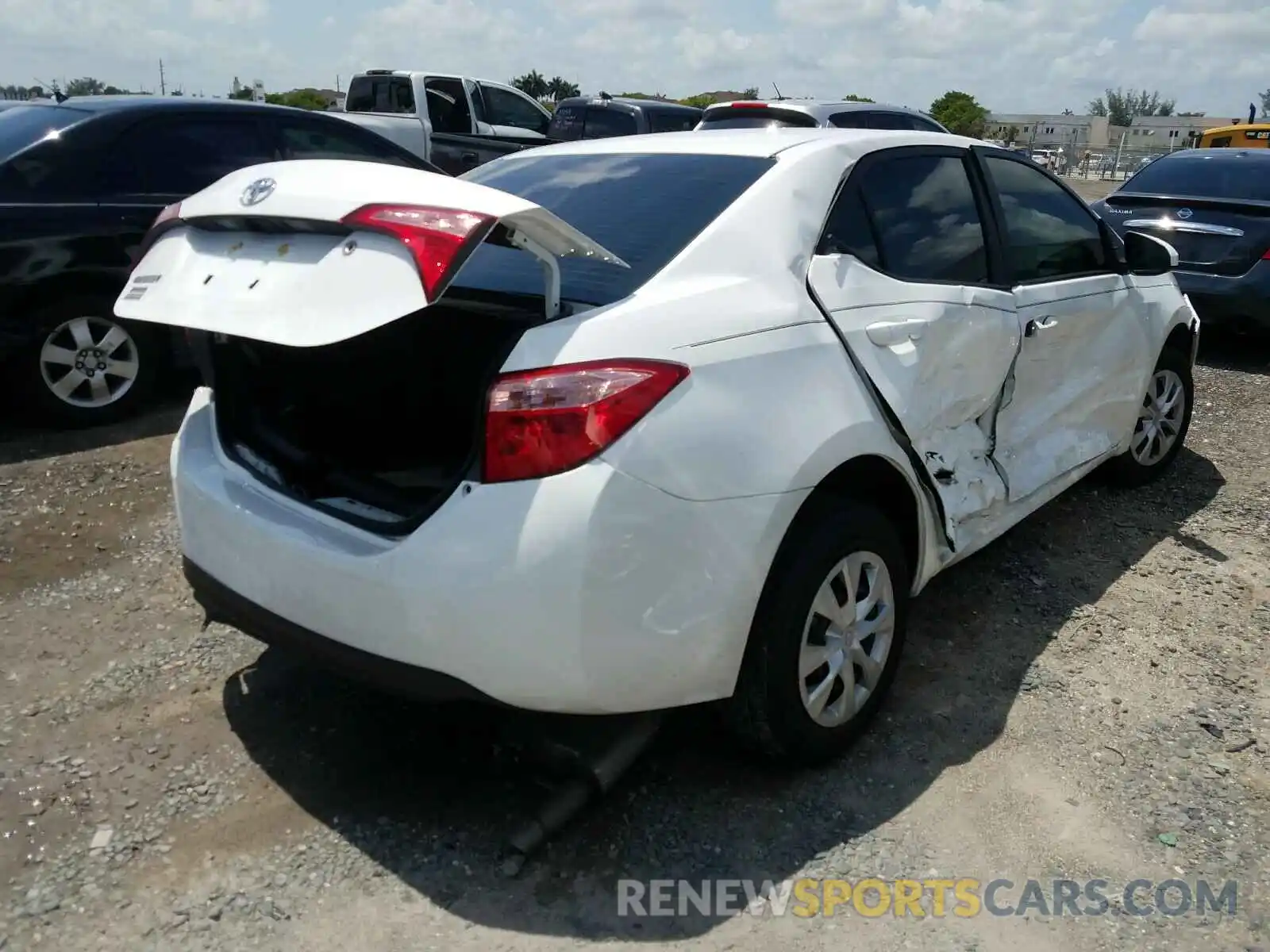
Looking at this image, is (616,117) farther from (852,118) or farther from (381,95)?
(381,95)

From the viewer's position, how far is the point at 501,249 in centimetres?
280

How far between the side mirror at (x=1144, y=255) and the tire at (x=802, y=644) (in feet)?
7.19

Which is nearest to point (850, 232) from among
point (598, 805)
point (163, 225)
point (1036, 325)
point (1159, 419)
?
point (1036, 325)

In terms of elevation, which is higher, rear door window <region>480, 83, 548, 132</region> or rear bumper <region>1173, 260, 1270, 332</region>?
rear door window <region>480, 83, 548, 132</region>

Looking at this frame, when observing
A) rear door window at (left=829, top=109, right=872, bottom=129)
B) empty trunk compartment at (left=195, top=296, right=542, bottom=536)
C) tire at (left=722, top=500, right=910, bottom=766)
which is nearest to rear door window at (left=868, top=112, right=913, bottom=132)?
rear door window at (left=829, top=109, right=872, bottom=129)

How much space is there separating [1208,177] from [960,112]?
172ft

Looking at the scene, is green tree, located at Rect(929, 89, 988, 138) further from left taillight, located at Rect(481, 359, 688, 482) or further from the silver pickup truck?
left taillight, located at Rect(481, 359, 688, 482)

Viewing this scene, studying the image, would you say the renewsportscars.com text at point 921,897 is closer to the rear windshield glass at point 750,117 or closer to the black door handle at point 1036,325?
the black door handle at point 1036,325

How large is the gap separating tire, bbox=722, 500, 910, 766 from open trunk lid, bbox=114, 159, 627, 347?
0.85 metres

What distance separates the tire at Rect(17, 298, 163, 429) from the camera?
516 cm

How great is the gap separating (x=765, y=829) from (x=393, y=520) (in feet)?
3.93

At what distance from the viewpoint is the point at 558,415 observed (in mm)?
2158

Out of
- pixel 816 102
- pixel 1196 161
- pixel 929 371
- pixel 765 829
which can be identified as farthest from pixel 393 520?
pixel 816 102

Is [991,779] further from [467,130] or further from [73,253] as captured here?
[467,130]
